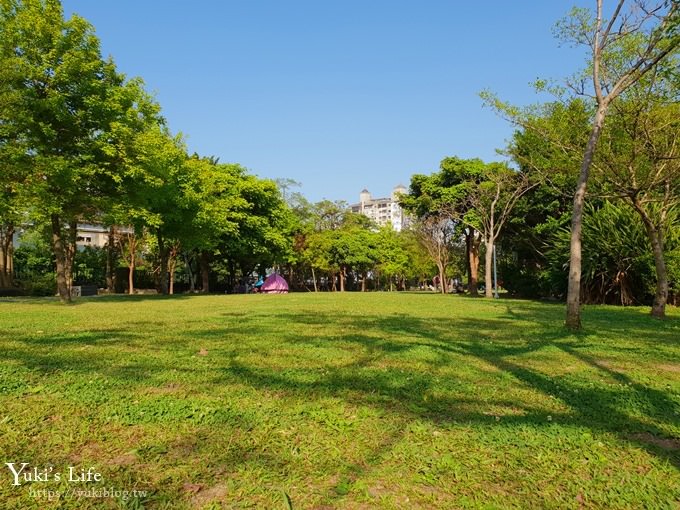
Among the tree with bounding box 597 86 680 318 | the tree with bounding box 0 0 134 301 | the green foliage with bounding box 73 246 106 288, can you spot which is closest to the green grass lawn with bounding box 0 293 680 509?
the tree with bounding box 597 86 680 318

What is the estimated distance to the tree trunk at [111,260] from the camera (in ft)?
115

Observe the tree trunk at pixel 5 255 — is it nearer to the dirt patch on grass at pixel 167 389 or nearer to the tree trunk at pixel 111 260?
the tree trunk at pixel 111 260

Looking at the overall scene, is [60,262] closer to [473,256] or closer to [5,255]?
[5,255]

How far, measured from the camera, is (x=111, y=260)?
1484 inches

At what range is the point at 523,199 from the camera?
25.2 meters

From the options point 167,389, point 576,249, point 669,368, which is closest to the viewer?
point 167,389

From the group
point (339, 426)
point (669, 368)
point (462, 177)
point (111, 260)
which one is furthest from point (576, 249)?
point (111, 260)

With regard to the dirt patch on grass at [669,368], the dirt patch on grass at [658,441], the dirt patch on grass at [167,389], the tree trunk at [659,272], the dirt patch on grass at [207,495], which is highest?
the tree trunk at [659,272]

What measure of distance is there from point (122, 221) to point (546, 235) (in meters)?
19.8

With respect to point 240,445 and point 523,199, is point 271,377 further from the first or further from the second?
point 523,199

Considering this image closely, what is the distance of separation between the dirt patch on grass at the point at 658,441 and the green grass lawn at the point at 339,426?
18 millimetres

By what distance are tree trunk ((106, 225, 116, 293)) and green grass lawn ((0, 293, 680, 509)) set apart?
31.3 metres

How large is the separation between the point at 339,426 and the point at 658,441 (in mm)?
2211

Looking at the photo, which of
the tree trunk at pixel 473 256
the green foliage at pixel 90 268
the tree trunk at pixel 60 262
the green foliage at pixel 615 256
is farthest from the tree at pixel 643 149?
the green foliage at pixel 90 268
